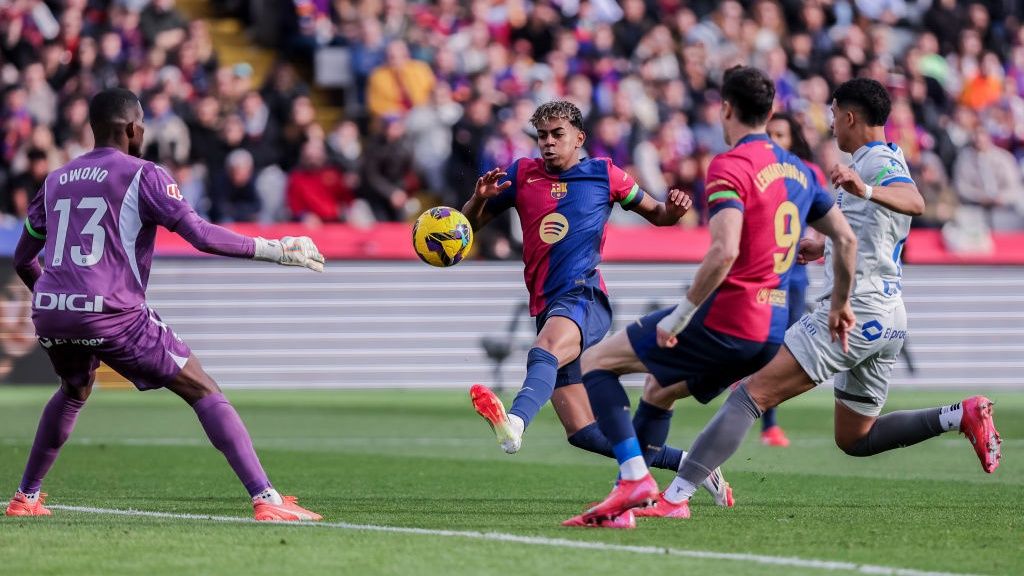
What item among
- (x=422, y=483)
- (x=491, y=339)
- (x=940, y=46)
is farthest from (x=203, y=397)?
(x=940, y=46)

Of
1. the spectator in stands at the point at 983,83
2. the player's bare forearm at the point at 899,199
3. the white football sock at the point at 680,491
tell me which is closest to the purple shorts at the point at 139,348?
the white football sock at the point at 680,491

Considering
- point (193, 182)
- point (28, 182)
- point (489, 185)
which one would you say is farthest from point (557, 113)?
point (28, 182)

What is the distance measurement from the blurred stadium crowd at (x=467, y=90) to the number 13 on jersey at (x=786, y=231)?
479 inches

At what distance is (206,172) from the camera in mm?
20359

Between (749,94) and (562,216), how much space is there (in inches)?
63.6

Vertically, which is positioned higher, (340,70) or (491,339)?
(340,70)

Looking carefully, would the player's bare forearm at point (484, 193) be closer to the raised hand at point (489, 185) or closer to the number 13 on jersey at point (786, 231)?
the raised hand at point (489, 185)

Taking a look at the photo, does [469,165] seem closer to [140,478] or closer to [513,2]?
[513,2]

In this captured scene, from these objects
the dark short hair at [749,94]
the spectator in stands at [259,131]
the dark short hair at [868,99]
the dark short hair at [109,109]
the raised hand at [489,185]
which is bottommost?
the spectator in stands at [259,131]

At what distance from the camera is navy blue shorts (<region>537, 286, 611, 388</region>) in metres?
8.84

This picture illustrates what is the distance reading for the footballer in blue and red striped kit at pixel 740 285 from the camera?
767 centimetres

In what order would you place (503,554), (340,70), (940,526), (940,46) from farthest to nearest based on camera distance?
(940,46) → (340,70) → (940,526) → (503,554)

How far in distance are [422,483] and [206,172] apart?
1077cm

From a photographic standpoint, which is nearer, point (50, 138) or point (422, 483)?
point (422, 483)
